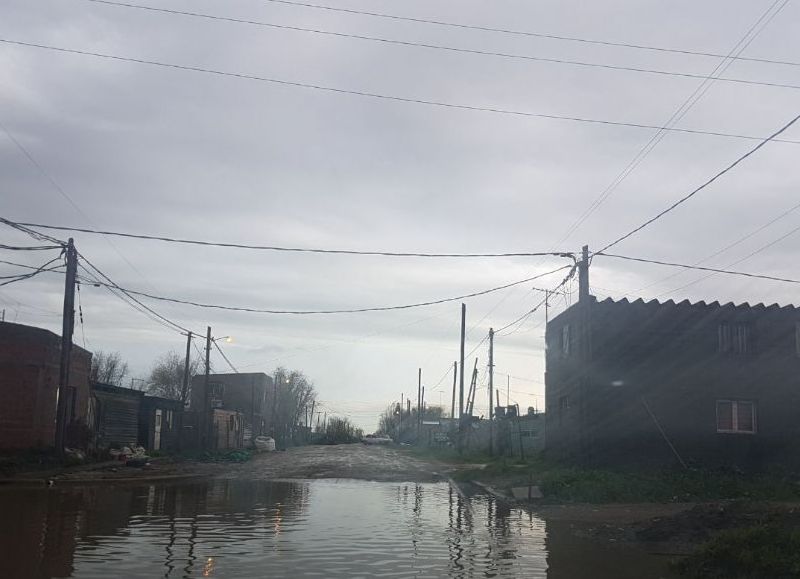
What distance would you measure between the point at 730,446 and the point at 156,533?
78.8 ft

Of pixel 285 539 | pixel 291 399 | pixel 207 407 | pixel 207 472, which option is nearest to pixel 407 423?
pixel 291 399

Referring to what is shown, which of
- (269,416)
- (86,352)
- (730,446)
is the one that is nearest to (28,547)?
(730,446)

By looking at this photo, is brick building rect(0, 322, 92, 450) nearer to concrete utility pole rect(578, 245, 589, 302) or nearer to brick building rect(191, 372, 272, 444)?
concrete utility pole rect(578, 245, 589, 302)

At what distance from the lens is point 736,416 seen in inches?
1267

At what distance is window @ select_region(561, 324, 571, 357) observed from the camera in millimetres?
35812

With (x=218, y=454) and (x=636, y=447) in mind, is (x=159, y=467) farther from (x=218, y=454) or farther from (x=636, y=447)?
(x=636, y=447)

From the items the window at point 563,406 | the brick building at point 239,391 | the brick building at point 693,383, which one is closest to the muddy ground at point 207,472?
the window at point 563,406

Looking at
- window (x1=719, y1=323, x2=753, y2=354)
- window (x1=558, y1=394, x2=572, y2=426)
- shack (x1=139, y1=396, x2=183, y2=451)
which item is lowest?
shack (x1=139, y1=396, x2=183, y2=451)

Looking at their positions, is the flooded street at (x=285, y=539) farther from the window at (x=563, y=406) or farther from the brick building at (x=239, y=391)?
the brick building at (x=239, y=391)

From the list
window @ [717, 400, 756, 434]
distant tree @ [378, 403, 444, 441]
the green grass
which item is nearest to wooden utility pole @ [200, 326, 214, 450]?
window @ [717, 400, 756, 434]

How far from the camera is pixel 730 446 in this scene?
31.6 m

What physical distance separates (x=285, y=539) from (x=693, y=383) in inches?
869

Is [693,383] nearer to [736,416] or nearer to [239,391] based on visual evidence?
[736,416]

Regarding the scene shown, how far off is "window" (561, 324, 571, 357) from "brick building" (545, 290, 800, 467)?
148 inches
